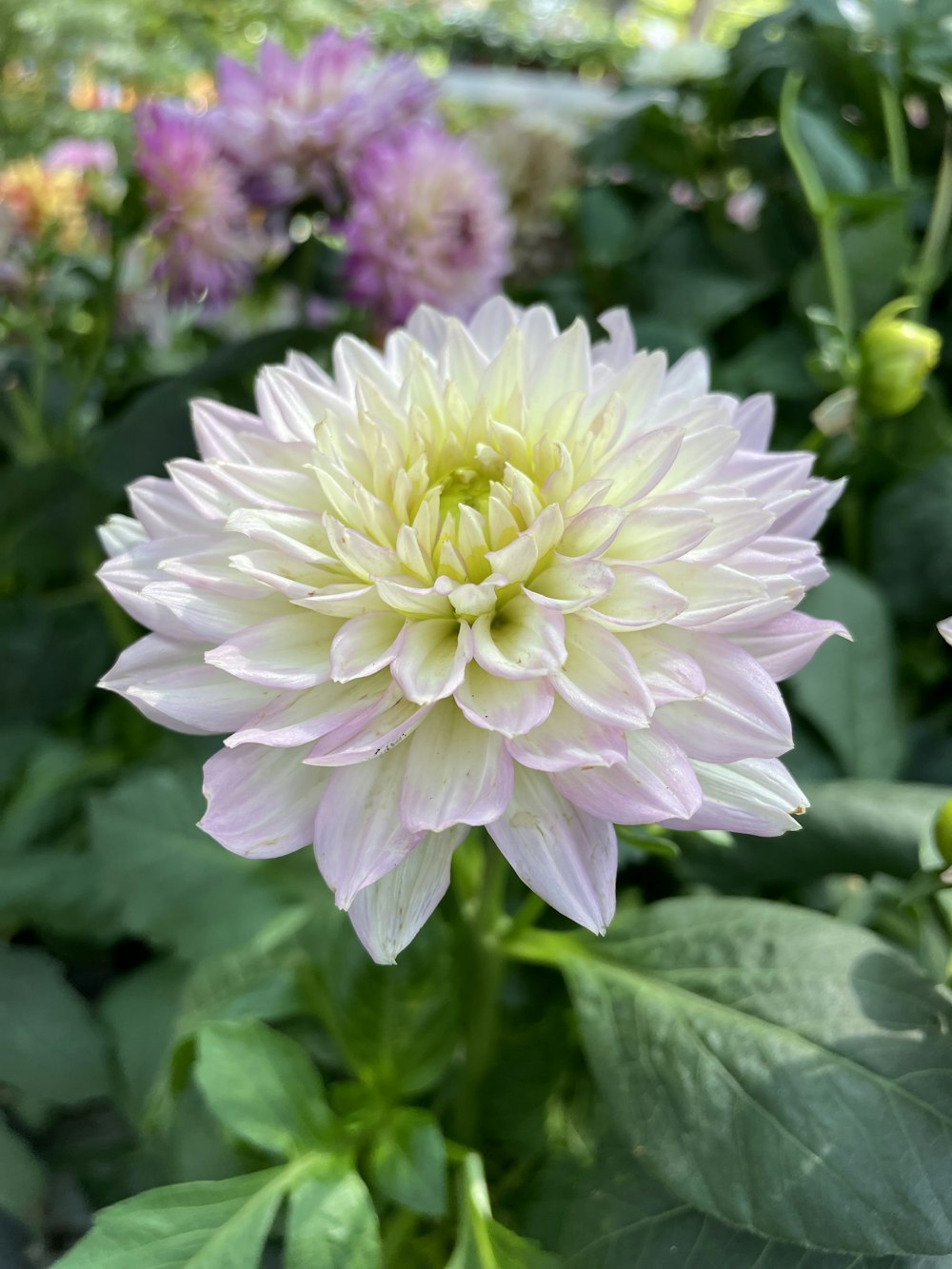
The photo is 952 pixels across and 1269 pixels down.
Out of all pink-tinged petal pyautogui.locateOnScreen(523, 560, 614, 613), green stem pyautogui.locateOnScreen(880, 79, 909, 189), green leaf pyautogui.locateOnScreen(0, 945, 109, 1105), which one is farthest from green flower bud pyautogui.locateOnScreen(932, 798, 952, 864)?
green stem pyautogui.locateOnScreen(880, 79, 909, 189)

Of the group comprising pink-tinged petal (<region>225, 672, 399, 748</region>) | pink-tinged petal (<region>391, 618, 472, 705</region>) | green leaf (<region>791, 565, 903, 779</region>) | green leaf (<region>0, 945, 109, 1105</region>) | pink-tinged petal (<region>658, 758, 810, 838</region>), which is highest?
pink-tinged petal (<region>391, 618, 472, 705</region>)

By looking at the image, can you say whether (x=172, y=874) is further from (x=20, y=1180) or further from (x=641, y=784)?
(x=641, y=784)

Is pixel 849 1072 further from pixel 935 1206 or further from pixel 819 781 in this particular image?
pixel 819 781

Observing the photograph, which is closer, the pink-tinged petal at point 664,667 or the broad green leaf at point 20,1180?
the pink-tinged petal at point 664,667

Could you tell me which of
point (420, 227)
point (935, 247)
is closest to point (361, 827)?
point (420, 227)

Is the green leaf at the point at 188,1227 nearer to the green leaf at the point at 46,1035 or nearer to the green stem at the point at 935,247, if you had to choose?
the green leaf at the point at 46,1035

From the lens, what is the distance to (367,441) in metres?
0.36

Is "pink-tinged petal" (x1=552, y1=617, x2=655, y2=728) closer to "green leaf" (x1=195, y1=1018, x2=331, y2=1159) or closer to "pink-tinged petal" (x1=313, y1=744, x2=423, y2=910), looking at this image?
"pink-tinged petal" (x1=313, y1=744, x2=423, y2=910)

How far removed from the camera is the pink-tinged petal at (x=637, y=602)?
1.01 ft

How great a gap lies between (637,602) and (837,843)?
0.26 m

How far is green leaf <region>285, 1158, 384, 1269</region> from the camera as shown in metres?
0.35

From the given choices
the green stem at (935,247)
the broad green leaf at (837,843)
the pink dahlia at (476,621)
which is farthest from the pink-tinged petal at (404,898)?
the green stem at (935,247)

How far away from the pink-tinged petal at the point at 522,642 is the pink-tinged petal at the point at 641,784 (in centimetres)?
Answer: 4

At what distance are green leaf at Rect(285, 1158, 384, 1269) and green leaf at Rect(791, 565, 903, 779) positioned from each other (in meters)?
0.40
